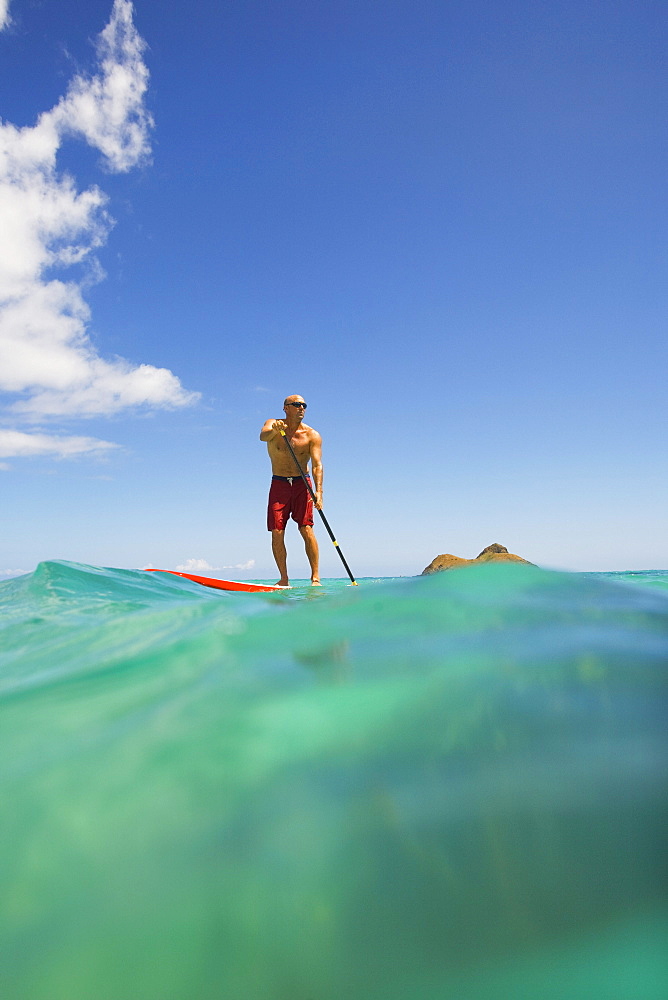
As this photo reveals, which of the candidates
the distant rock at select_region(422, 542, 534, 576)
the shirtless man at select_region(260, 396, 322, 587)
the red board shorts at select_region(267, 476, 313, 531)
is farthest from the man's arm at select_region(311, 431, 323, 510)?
the distant rock at select_region(422, 542, 534, 576)

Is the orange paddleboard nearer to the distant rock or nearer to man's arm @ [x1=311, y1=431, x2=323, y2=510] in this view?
man's arm @ [x1=311, y1=431, x2=323, y2=510]

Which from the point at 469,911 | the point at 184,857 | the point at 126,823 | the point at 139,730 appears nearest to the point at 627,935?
the point at 469,911

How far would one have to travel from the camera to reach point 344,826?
1214 mm

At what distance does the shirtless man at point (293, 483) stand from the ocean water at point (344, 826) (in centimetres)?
633

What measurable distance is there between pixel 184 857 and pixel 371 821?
417 millimetres

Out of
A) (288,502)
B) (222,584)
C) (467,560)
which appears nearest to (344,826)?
(222,584)

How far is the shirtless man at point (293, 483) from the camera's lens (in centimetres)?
851

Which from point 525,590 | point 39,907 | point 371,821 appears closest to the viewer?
point 39,907

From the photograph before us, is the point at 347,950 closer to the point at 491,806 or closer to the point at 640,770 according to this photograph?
the point at 491,806

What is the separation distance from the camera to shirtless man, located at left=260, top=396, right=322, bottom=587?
27.9 ft

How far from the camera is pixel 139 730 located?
5.45 feet

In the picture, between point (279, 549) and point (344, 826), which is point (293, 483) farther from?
point (344, 826)

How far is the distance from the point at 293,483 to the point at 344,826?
7.66 meters

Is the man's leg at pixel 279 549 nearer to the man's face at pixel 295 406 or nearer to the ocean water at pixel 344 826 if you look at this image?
the man's face at pixel 295 406
